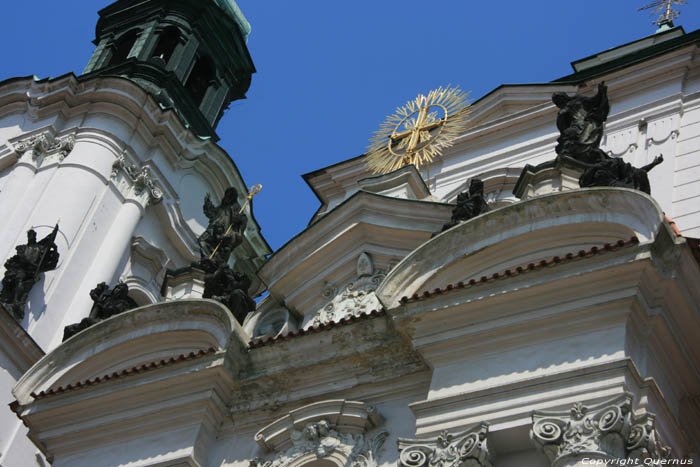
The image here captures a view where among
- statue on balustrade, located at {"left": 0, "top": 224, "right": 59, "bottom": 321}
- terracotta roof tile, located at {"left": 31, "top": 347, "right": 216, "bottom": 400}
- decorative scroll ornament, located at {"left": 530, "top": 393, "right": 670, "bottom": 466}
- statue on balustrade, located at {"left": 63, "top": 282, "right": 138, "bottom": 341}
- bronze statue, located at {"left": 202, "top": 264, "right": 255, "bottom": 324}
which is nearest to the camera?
decorative scroll ornament, located at {"left": 530, "top": 393, "right": 670, "bottom": 466}

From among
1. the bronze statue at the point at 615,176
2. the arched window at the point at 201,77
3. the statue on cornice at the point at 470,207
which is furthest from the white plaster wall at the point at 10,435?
the arched window at the point at 201,77

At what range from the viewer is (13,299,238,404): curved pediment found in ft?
33.4

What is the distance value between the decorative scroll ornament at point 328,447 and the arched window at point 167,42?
15.6m

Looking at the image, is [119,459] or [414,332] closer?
[414,332]

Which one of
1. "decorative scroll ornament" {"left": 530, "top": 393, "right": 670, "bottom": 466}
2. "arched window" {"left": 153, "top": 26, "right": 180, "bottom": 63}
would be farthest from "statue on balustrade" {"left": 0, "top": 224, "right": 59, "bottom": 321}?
"decorative scroll ornament" {"left": 530, "top": 393, "right": 670, "bottom": 466}

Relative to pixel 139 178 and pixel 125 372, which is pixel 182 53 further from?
pixel 125 372

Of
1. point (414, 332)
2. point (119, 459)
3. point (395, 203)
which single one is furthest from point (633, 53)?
point (119, 459)

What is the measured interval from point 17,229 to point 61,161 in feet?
5.80

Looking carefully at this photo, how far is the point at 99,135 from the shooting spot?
18953 mm

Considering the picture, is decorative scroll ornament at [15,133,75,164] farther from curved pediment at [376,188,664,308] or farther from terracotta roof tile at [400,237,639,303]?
terracotta roof tile at [400,237,639,303]

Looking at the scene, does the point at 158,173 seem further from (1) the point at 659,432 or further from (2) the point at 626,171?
(1) the point at 659,432

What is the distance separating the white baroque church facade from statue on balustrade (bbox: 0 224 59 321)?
37cm

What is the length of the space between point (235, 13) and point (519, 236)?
17.9 meters

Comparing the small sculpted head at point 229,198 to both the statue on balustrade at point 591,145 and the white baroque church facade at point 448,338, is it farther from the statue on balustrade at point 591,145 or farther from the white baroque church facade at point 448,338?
the statue on balustrade at point 591,145
